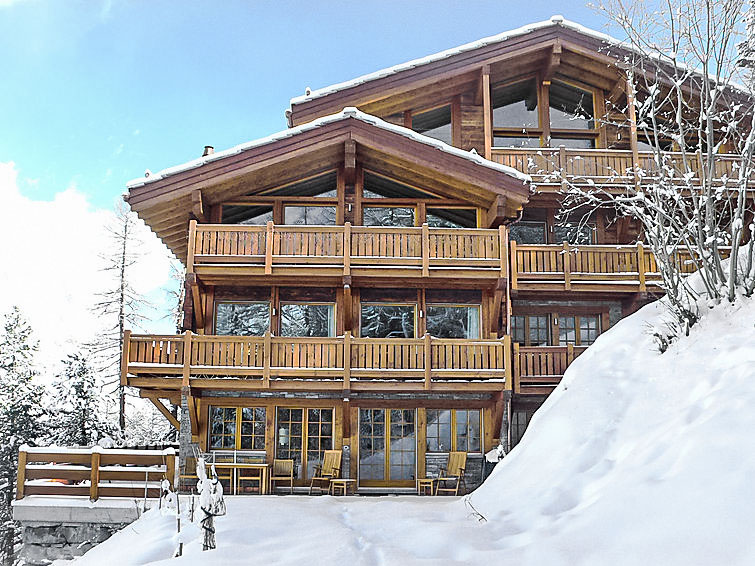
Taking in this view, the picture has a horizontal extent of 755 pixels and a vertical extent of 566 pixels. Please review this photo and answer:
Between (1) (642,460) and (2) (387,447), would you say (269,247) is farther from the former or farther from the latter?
(1) (642,460)

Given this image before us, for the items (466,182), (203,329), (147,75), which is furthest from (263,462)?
(147,75)

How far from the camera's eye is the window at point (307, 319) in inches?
700

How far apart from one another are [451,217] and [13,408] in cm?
1256

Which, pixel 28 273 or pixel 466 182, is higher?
pixel 28 273

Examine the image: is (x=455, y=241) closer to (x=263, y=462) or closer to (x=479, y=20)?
(x=263, y=462)

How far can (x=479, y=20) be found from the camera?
92.8 metres

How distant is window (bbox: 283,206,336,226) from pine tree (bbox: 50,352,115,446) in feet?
26.5

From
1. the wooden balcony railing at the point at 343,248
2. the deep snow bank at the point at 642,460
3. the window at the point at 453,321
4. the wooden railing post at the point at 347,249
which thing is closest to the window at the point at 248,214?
the wooden balcony railing at the point at 343,248

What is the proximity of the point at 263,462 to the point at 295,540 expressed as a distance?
30.7 ft

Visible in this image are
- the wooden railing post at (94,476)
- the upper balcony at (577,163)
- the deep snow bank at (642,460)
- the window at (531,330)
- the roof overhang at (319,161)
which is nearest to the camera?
the deep snow bank at (642,460)

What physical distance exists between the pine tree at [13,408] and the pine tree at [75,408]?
18.7 inches

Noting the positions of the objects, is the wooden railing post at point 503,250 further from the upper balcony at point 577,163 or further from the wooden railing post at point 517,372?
the upper balcony at point 577,163

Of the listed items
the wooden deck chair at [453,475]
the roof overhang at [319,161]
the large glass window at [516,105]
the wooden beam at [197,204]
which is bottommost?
the wooden deck chair at [453,475]

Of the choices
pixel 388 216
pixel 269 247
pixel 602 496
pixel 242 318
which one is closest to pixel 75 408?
pixel 242 318
